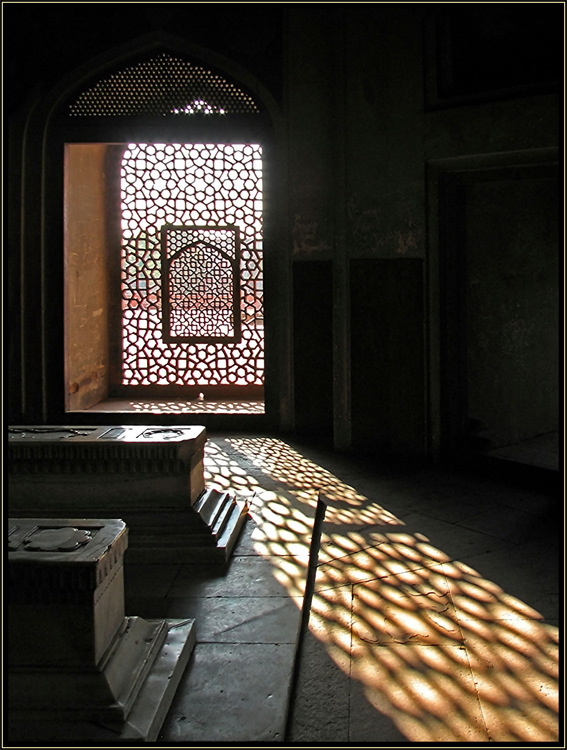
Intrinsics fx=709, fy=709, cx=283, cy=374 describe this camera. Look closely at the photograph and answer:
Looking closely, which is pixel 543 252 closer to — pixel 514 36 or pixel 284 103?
pixel 514 36

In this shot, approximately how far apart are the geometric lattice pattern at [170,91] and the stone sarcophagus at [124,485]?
11.3 ft

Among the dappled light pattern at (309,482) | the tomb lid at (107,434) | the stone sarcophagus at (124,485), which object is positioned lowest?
the dappled light pattern at (309,482)

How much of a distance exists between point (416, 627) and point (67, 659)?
4.35ft

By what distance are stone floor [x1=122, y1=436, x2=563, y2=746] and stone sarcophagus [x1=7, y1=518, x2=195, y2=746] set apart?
18 cm

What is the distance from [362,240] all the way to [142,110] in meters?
2.23

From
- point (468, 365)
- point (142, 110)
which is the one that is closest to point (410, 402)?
point (468, 365)

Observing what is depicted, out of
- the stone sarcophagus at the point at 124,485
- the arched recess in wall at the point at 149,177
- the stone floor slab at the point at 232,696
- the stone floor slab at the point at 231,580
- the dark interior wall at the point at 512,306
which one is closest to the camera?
the stone floor slab at the point at 232,696

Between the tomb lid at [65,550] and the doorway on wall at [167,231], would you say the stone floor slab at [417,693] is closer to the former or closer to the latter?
the tomb lid at [65,550]

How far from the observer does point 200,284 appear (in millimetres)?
6715

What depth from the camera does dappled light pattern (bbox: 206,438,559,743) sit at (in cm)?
214

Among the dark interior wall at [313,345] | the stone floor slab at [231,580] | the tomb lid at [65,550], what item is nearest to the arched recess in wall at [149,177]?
the dark interior wall at [313,345]

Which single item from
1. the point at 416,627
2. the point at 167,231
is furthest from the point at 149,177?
the point at 416,627

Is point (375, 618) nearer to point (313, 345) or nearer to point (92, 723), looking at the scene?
point (92, 723)

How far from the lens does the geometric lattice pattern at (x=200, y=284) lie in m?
6.60
